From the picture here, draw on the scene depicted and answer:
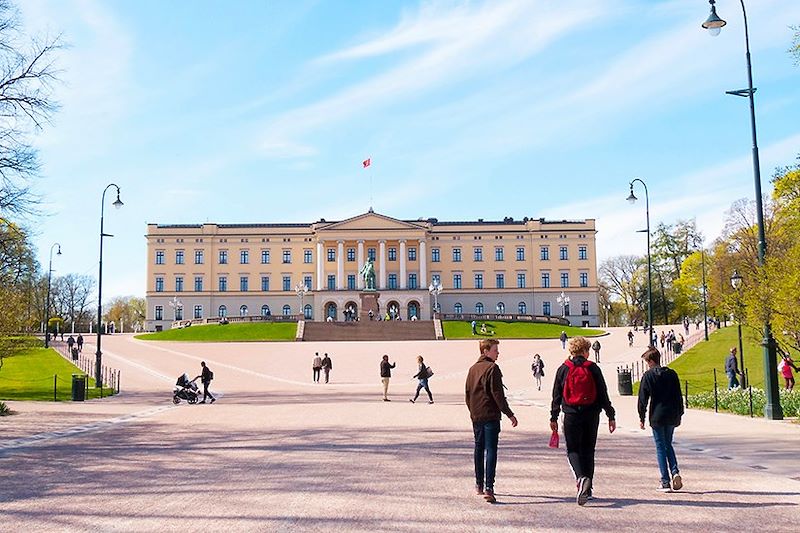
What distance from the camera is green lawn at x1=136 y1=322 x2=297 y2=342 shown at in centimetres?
7675

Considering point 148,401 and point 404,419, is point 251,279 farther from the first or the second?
point 404,419

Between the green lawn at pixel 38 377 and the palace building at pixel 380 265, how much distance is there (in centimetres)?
5114

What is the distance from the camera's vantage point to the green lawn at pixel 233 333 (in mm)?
76750

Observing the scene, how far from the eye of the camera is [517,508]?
26.8 ft

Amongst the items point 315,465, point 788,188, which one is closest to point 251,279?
point 788,188

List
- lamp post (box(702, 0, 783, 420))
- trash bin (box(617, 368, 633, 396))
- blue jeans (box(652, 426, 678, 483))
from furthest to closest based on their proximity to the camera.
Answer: trash bin (box(617, 368, 633, 396)) → lamp post (box(702, 0, 783, 420)) → blue jeans (box(652, 426, 678, 483))

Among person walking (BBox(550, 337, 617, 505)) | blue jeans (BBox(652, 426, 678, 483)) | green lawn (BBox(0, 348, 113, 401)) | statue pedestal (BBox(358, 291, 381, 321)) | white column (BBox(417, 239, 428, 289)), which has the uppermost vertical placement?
white column (BBox(417, 239, 428, 289))

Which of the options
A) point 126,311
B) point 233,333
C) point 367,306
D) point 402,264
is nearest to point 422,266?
point 402,264


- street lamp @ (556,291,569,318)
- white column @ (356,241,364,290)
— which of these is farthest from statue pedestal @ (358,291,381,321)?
street lamp @ (556,291,569,318)

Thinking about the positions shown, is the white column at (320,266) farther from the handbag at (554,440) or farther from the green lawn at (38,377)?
the handbag at (554,440)

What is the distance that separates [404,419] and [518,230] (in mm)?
95819

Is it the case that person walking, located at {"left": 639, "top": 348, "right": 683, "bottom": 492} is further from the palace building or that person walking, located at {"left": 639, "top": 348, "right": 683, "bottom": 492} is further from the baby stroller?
the palace building

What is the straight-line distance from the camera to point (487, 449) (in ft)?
28.4

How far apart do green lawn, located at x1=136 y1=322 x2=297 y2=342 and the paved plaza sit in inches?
2059
